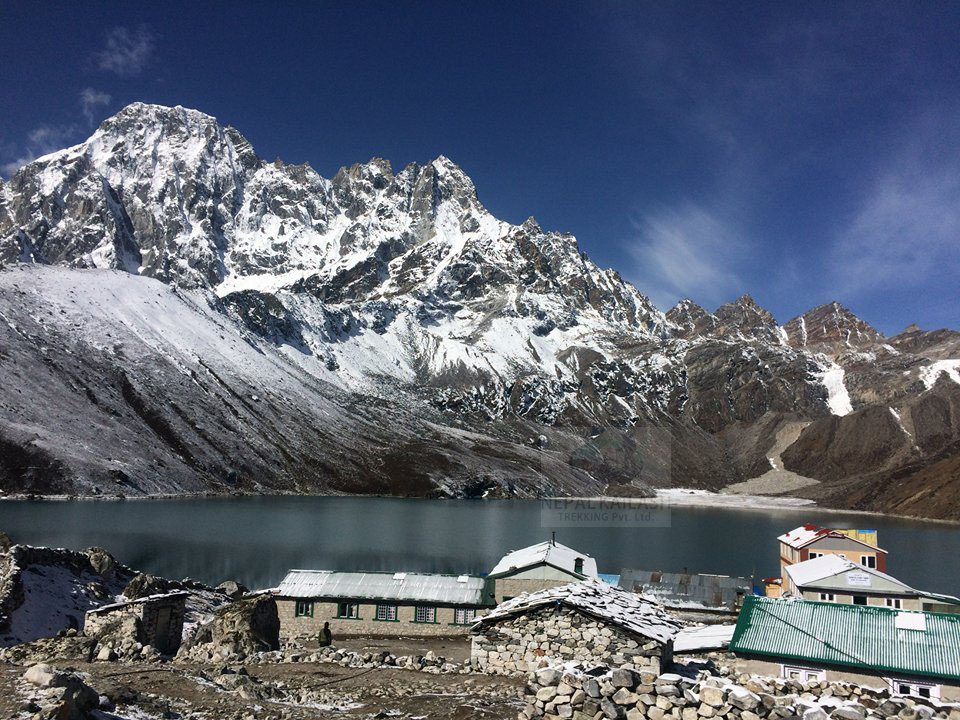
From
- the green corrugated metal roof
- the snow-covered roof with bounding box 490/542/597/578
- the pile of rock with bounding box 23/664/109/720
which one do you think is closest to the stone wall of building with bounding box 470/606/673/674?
the green corrugated metal roof

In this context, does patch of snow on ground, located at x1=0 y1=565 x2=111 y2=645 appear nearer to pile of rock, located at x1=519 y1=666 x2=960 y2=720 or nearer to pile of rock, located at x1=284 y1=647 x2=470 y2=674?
pile of rock, located at x1=284 y1=647 x2=470 y2=674

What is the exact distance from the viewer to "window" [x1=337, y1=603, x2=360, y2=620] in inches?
1585

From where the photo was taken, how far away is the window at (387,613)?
40.7 meters

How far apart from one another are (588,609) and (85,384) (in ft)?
675

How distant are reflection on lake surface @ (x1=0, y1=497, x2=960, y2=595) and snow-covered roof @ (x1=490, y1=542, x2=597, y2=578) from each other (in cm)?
3087

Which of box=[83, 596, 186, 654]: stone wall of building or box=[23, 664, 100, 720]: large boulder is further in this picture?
box=[83, 596, 186, 654]: stone wall of building

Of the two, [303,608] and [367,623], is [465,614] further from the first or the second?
[303,608]

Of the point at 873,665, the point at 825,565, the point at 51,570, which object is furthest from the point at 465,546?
the point at 873,665

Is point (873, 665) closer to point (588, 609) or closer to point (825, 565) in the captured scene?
point (588, 609)

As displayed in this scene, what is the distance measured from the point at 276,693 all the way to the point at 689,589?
45011 mm

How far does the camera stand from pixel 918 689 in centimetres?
2342

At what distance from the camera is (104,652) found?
23062mm

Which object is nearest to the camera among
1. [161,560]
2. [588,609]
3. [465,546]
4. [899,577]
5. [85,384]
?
[588,609]

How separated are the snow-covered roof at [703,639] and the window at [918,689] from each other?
20.2ft
